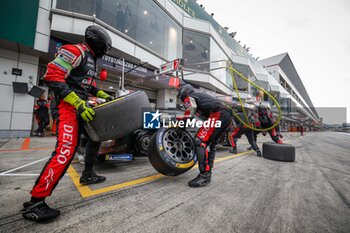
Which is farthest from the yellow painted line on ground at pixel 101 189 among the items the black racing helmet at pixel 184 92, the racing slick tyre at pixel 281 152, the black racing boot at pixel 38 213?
the racing slick tyre at pixel 281 152

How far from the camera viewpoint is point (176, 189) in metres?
1.96

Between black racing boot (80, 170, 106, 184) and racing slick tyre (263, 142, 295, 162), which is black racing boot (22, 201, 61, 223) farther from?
racing slick tyre (263, 142, 295, 162)

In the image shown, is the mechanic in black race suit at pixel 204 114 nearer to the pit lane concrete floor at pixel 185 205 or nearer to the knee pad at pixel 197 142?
the knee pad at pixel 197 142

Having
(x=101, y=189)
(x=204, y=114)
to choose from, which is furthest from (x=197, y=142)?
(x=101, y=189)

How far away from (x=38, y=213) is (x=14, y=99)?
27.3 ft

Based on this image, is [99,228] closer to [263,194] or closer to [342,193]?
[263,194]

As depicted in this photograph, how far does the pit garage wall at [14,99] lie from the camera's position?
630 centimetres

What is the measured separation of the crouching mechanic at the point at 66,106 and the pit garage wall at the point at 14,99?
7.47 metres

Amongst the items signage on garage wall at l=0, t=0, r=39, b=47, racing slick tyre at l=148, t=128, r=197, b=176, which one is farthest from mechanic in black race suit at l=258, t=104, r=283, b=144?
signage on garage wall at l=0, t=0, r=39, b=47

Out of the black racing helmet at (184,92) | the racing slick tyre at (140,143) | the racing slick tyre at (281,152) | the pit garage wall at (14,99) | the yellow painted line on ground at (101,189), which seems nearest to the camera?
the yellow painted line on ground at (101,189)

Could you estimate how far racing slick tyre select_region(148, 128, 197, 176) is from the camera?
83.2 inches

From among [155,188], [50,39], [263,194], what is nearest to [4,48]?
[50,39]

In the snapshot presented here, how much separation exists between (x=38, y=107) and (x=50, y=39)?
3.34 metres

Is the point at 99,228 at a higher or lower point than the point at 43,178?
lower
